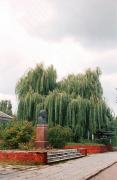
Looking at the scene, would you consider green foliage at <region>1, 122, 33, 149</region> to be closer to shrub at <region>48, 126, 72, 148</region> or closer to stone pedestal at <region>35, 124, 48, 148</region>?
stone pedestal at <region>35, 124, 48, 148</region>

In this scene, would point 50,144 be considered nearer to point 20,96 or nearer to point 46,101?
point 46,101

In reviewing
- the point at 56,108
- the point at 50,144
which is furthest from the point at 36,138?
the point at 56,108

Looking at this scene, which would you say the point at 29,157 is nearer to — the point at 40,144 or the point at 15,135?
the point at 15,135

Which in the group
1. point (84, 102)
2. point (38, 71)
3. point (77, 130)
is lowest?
point (77, 130)

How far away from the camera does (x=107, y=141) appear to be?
1807 inches

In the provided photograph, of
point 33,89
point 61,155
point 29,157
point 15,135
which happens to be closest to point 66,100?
point 33,89

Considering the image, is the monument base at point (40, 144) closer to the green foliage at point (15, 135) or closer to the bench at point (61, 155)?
the green foliage at point (15, 135)

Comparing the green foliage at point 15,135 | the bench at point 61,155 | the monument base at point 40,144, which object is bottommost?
the bench at point 61,155

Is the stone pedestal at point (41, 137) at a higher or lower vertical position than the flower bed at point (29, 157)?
higher

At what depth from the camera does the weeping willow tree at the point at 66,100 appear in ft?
125

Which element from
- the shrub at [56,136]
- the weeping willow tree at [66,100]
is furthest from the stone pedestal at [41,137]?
the weeping willow tree at [66,100]

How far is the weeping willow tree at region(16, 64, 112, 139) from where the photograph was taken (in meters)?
38.1

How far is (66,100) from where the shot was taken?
3844 cm

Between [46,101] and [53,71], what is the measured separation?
181 inches
